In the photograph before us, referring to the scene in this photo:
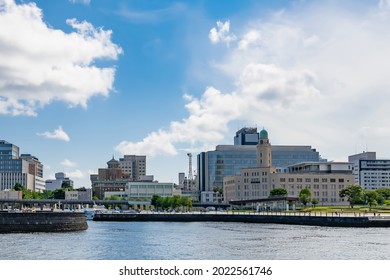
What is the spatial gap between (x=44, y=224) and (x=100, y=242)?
23.7m

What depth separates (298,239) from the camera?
100438 mm

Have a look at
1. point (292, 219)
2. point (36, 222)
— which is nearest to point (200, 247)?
point (36, 222)

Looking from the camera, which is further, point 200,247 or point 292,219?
point 292,219

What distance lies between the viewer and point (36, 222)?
115m

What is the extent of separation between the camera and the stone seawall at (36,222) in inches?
4424

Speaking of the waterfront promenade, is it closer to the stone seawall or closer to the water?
the water

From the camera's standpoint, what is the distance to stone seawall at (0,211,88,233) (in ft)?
369

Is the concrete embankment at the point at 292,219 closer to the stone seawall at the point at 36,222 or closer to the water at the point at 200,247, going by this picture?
the water at the point at 200,247

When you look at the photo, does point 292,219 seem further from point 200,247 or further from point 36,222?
point 200,247

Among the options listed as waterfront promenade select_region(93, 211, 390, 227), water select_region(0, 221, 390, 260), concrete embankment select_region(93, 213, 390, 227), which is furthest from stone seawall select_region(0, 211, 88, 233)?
waterfront promenade select_region(93, 211, 390, 227)

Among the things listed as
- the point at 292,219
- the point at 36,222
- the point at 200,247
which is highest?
the point at 36,222

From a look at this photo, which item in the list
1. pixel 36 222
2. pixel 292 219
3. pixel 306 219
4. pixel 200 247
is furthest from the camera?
pixel 292 219
